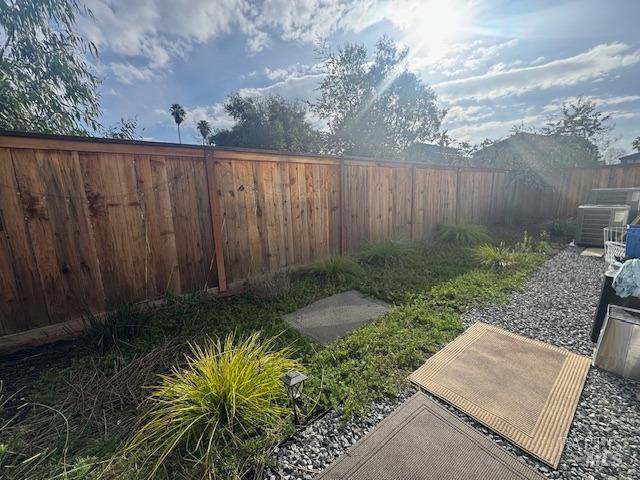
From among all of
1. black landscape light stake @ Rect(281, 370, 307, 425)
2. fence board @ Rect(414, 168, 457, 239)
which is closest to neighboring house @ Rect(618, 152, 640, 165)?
fence board @ Rect(414, 168, 457, 239)

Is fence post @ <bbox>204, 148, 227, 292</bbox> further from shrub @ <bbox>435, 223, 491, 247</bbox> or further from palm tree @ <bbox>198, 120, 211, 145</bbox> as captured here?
palm tree @ <bbox>198, 120, 211, 145</bbox>

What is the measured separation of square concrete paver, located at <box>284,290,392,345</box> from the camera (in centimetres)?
251

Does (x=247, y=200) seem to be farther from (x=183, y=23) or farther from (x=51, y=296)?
(x=183, y=23)

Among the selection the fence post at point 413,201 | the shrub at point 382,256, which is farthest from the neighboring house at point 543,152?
the shrub at point 382,256

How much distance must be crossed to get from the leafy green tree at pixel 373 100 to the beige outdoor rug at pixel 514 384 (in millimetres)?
12483

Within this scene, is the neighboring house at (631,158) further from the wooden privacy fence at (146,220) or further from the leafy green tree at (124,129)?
the leafy green tree at (124,129)

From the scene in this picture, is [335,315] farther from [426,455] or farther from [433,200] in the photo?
[433,200]

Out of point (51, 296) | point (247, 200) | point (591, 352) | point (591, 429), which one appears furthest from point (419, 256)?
point (51, 296)

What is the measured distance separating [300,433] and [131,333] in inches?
70.6

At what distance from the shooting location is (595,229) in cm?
541

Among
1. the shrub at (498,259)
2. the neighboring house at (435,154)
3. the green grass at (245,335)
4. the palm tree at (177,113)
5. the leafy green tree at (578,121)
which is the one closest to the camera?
the green grass at (245,335)

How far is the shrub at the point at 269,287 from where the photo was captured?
10.4ft

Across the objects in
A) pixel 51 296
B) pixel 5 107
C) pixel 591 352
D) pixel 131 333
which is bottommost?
pixel 591 352

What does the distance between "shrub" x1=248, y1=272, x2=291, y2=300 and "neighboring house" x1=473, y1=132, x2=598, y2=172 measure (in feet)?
29.5
